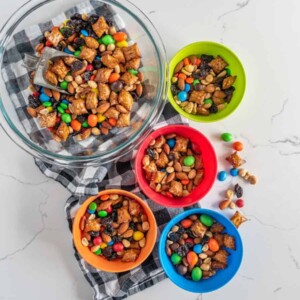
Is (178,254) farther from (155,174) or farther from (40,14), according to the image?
(40,14)

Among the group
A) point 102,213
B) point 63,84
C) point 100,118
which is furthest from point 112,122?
point 102,213

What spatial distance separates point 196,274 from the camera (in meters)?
1.09

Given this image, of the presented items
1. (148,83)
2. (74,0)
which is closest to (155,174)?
(148,83)

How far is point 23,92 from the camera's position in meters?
1.05

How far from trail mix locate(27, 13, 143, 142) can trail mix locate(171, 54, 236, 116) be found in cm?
13

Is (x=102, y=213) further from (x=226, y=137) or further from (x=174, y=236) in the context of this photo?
(x=226, y=137)

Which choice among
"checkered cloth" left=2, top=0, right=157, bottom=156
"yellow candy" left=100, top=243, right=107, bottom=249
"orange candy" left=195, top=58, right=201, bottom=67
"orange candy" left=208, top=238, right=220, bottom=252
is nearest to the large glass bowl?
"checkered cloth" left=2, top=0, right=157, bottom=156

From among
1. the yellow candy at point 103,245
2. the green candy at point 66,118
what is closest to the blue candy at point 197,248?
the yellow candy at point 103,245

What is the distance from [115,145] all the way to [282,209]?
1.52 feet

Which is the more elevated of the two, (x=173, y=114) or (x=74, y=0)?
(x=74, y=0)

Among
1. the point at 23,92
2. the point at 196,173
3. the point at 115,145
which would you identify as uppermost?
the point at 23,92

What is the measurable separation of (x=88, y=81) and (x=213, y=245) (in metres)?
0.49

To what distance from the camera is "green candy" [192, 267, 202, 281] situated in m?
1.09

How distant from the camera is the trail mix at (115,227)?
42.6 inches
